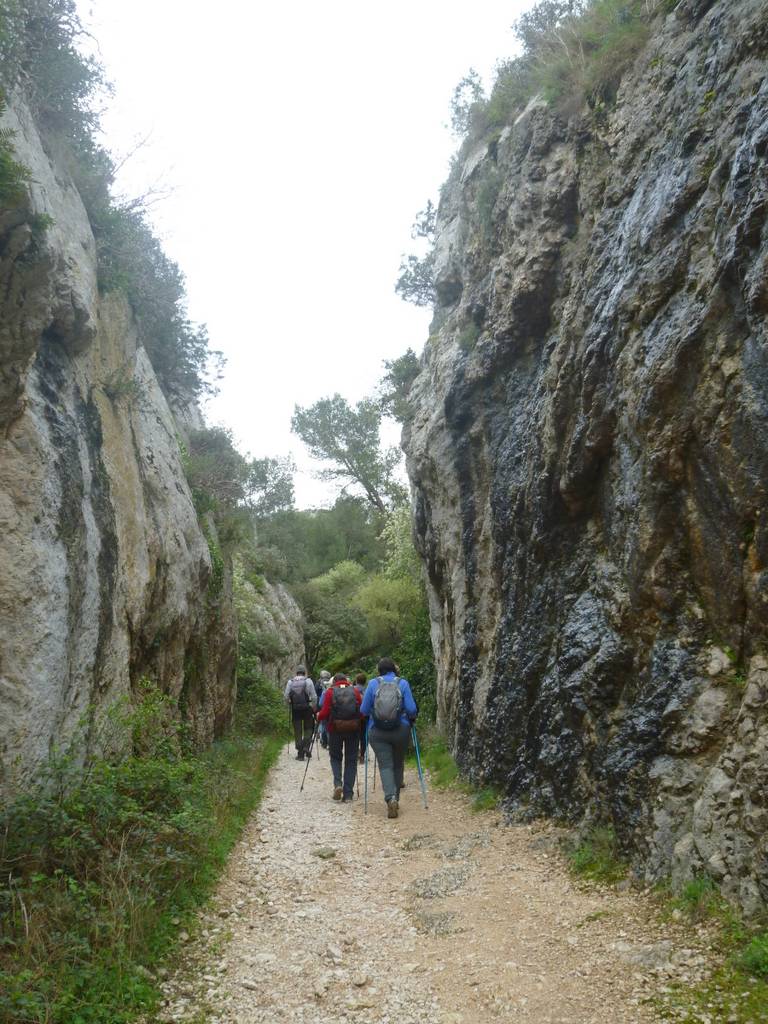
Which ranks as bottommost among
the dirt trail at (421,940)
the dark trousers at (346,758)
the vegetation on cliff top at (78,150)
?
the dirt trail at (421,940)

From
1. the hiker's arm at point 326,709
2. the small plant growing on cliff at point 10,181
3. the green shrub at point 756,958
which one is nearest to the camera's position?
the green shrub at point 756,958

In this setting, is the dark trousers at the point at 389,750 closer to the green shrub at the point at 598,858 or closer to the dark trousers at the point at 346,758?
the dark trousers at the point at 346,758

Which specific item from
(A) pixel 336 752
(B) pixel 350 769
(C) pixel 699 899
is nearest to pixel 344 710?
(A) pixel 336 752

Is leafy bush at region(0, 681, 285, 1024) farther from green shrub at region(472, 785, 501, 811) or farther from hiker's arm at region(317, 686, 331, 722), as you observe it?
hiker's arm at region(317, 686, 331, 722)

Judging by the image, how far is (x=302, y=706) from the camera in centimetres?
1401

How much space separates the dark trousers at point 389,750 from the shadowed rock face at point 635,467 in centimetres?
132

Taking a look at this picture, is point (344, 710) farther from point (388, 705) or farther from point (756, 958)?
point (756, 958)

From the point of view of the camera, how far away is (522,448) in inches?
384

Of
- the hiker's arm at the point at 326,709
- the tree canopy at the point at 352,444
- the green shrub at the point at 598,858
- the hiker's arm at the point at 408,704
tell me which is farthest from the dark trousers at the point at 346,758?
the tree canopy at the point at 352,444

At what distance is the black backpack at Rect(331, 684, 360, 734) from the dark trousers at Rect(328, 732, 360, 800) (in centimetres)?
14

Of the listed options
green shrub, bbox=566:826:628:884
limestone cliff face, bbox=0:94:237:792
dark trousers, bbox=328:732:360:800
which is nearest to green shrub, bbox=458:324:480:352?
→ limestone cliff face, bbox=0:94:237:792

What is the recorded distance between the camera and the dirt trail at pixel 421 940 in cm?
392

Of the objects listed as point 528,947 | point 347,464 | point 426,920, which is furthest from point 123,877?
point 347,464

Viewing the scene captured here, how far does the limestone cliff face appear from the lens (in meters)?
5.61
